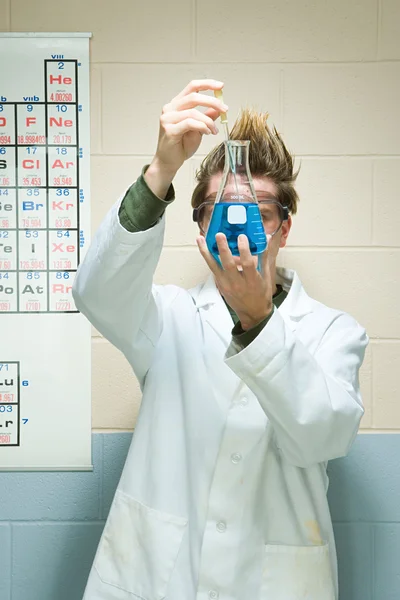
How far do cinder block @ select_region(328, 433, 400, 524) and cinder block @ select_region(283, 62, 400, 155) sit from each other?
793 millimetres

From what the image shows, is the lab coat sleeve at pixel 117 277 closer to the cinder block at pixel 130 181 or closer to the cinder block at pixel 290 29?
the cinder block at pixel 130 181

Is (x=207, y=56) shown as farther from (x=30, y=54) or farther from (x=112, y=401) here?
(x=112, y=401)

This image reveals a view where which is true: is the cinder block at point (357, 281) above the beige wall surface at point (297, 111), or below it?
below

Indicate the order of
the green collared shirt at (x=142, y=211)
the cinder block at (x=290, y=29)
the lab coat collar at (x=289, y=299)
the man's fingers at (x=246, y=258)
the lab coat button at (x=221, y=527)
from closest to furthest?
the man's fingers at (x=246, y=258), the green collared shirt at (x=142, y=211), the lab coat button at (x=221, y=527), the lab coat collar at (x=289, y=299), the cinder block at (x=290, y=29)

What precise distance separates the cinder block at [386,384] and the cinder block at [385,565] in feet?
0.93

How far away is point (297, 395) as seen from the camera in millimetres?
1127

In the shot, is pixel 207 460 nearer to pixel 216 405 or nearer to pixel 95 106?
pixel 216 405

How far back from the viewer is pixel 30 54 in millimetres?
1802

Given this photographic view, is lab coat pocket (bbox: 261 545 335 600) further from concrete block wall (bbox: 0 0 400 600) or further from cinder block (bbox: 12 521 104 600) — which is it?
cinder block (bbox: 12 521 104 600)

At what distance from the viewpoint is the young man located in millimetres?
1140

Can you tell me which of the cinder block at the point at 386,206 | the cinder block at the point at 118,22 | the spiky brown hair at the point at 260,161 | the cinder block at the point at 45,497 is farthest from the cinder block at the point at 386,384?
the cinder block at the point at 118,22

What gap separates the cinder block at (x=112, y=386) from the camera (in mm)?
1819

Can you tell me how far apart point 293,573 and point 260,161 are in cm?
84

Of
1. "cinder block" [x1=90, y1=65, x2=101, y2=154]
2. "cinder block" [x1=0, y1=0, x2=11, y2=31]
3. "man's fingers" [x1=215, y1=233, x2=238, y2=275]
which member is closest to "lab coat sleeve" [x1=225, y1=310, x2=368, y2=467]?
"man's fingers" [x1=215, y1=233, x2=238, y2=275]
